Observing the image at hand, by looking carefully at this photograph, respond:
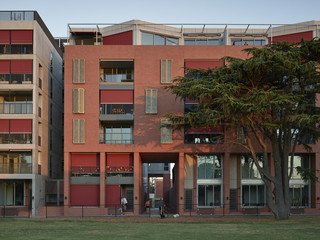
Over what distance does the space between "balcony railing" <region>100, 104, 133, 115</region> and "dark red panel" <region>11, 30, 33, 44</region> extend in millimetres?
9900

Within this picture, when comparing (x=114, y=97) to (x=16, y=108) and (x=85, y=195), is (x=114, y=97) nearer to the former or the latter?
(x=16, y=108)

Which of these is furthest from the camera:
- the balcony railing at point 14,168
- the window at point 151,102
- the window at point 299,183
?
the window at point 299,183

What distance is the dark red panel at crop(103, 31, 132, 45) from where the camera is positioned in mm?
56000

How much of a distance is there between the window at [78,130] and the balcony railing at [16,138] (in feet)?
14.8

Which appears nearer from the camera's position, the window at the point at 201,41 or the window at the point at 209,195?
the window at the point at 209,195

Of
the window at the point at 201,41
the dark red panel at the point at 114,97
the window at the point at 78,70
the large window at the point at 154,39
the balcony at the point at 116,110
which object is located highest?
the window at the point at 201,41

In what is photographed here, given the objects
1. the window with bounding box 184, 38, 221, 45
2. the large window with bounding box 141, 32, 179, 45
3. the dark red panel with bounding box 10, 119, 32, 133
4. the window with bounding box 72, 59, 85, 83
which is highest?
the window with bounding box 184, 38, 221, 45

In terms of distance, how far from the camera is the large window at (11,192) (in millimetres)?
49875

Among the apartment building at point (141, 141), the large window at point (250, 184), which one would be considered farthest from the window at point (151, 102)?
the large window at point (250, 184)

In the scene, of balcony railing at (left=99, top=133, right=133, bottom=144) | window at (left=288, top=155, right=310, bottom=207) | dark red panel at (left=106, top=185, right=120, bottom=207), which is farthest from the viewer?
window at (left=288, top=155, right=310, bottom=207)

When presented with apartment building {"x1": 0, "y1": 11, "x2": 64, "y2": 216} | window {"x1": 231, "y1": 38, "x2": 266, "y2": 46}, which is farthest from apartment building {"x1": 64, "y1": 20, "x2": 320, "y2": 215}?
window {"x1": 231, "y1": 38, "x2": 266, "y2": 46}

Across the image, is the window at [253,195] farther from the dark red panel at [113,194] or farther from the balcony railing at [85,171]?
the balcony railing at [85,171]

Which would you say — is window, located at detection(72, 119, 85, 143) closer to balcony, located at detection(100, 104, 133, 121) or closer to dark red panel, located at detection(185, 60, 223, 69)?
balcony, located at detection(100, 104, 133, 121)

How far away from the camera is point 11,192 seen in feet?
164
